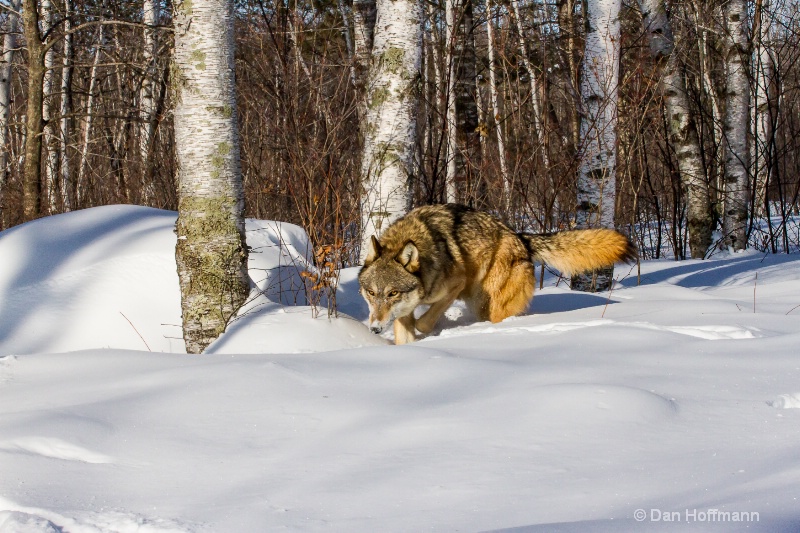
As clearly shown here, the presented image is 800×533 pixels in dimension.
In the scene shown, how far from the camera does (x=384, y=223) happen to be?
696cm

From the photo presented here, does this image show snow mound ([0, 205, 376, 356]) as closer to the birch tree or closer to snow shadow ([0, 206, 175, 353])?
snow shadow ([0, 206, 175, 353])

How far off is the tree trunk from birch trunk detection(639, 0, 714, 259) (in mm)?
9475

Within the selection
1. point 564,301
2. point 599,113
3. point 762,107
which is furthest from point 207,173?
point 762,107

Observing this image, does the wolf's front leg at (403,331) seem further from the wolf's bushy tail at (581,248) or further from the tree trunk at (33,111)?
the tree trunk at (33,111)

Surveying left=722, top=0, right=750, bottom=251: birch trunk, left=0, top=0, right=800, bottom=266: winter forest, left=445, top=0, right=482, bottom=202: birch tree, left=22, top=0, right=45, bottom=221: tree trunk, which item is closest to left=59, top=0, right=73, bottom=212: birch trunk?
left=0, top=0, right=800, bottom=266: winter forest

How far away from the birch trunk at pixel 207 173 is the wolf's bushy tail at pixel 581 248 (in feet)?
8.66

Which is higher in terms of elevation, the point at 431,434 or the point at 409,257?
the point at 409,257

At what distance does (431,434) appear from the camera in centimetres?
259

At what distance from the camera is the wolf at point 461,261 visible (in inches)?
235

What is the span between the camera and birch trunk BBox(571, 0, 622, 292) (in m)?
7.44

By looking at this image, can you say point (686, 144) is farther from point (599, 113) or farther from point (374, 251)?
point (374, 251)

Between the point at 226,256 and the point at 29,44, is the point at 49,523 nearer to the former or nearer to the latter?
the point at 226,256

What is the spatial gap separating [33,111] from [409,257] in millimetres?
7841

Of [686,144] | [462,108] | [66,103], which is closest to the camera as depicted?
[686,144]
